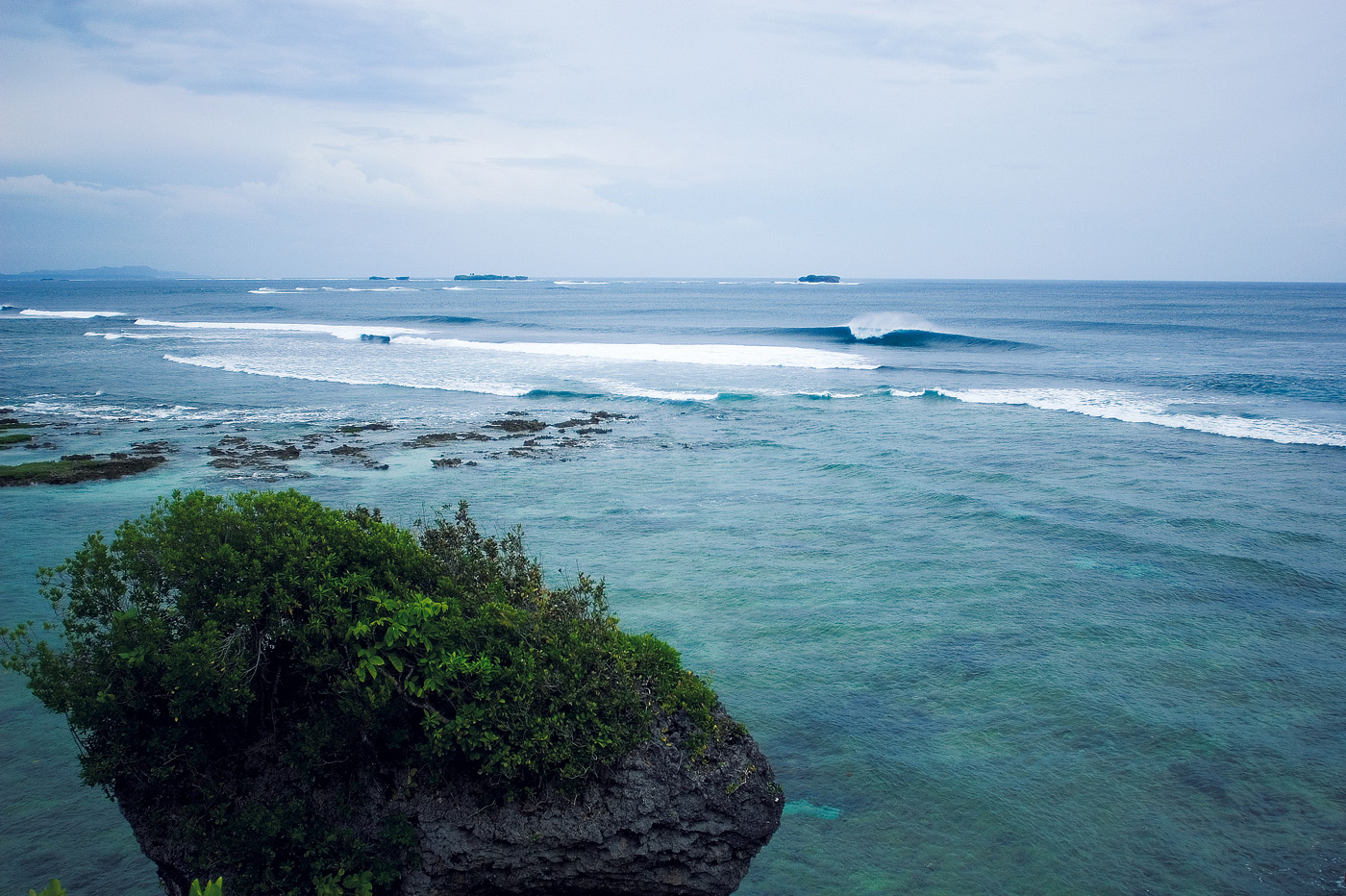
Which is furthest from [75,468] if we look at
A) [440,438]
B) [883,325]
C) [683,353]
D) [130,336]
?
[883,325]

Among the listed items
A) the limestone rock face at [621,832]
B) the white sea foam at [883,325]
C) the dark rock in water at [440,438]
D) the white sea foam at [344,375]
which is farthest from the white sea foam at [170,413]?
the white sea foam at [883,325]

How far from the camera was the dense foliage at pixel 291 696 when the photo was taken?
5809mm

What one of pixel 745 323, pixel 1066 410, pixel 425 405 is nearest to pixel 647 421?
pixel 425 405

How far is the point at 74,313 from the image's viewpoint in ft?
304

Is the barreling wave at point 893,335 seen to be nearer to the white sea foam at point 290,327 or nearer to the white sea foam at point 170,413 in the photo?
the white sea foam at point 290,327

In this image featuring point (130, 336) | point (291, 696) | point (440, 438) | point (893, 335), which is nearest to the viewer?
point (291, 696)

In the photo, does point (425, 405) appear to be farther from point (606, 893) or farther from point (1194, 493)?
point (606, 893)

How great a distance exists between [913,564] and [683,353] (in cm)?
3723

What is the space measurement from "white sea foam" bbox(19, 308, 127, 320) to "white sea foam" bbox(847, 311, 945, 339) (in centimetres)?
7674

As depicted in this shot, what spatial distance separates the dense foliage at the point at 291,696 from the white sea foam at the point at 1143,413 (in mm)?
26025

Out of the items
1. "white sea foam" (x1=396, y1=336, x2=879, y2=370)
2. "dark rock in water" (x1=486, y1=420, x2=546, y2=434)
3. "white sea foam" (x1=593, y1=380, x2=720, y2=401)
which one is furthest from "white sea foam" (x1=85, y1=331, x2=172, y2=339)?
"dark rock in water" (x1=486, y1=420, x2=546, y2=434)

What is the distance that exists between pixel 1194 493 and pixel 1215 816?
13.1m

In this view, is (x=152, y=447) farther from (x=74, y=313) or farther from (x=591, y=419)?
(x=74, y=313)

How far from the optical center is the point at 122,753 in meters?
5.78
